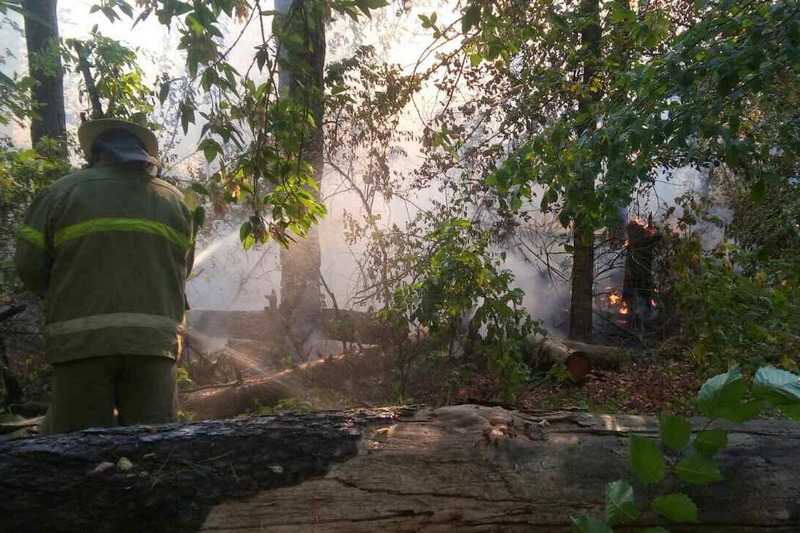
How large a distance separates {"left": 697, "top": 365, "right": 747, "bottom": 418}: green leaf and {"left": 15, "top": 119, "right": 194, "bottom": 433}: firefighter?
2.40 meters

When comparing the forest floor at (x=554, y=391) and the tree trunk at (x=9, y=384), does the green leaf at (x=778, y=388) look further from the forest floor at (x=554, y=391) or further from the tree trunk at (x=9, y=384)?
the tree trunk at (x=9, y=384)

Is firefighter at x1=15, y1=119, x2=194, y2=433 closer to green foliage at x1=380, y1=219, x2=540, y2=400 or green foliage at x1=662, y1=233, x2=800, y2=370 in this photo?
green foliage at x1=380, y1=219, x2=540, y2=400

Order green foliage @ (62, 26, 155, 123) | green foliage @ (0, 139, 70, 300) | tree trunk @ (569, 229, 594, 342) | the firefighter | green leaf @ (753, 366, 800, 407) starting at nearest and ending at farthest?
1. green leaf @ (753, 366, 800, 407)
2. the firefighter
3. green foliage @ (0, 139, 70, 300)
4. green foliage @ (62, 26, 155, 123)
5. tree trunk @ (569, 229, 594, 342)

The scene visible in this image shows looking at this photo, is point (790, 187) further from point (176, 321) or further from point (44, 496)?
point (44, 496)

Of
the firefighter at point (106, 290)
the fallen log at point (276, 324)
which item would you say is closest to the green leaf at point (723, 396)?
the firefighter at point (106, 290)

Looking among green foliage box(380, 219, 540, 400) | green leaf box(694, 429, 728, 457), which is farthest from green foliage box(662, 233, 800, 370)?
green leaf box(694, 429, 728, 457)

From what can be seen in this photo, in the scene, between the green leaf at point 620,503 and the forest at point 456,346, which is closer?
the green leaf at point 620,503

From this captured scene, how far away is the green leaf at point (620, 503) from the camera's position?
3.99ft

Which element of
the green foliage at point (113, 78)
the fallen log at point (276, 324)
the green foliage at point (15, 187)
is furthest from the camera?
the fallen log at point (276, 324)

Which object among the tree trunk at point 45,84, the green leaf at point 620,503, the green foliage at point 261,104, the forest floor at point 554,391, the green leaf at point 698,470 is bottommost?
the forest floor at point 554,391

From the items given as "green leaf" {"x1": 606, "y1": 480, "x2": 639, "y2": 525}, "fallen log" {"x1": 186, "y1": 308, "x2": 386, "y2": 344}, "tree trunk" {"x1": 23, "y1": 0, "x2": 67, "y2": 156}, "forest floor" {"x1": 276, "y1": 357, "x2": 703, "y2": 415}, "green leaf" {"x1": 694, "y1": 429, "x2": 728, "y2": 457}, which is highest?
"tree trunk" {"x1": 23, "y1": 0, "x2": 67, "y2": 156}

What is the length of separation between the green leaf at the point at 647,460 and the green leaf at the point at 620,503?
53 millimetres

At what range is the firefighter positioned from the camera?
8.47 feet

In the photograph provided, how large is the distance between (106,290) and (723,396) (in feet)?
8.48
